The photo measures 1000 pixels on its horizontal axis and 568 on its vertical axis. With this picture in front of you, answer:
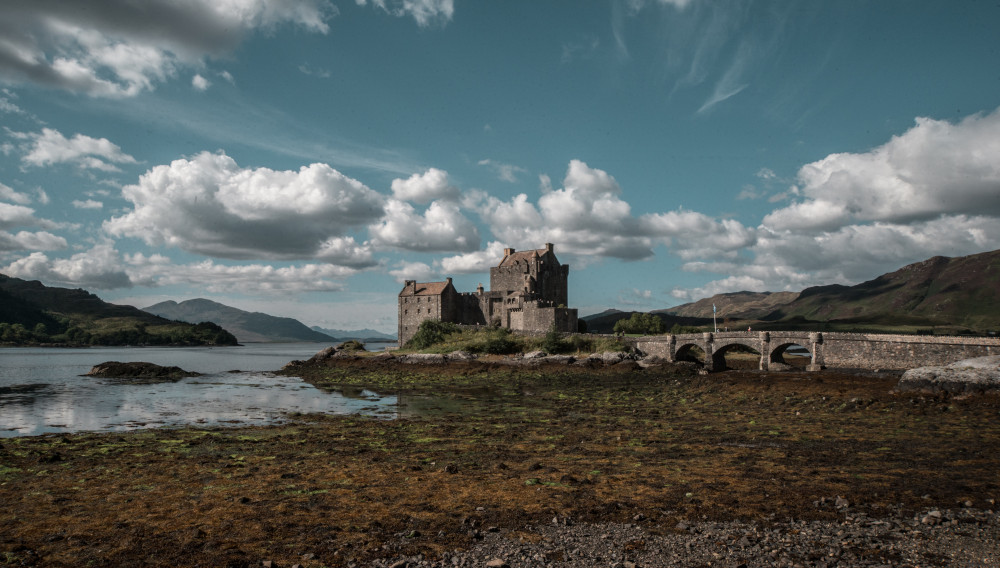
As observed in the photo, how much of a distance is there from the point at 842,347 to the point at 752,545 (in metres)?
48.1

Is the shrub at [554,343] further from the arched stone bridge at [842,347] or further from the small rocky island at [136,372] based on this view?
the small rocky island at [136,372]

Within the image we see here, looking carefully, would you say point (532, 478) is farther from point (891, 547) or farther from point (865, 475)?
point (865, 475)

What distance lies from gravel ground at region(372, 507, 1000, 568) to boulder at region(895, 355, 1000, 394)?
22.8 meters

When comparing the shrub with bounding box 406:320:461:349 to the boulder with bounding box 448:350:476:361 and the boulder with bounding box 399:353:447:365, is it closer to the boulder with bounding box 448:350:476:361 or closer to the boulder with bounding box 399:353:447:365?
the boulder with bounding box 399:353:447:365

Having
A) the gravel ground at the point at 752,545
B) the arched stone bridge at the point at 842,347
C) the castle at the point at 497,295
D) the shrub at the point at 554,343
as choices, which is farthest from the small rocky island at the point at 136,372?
the gravel ground at the point at 752,545

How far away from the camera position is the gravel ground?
741 cm

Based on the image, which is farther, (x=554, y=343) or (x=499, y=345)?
(x=499, y=345)

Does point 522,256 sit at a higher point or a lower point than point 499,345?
higher

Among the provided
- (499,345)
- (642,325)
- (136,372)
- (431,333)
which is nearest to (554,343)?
(499,345)

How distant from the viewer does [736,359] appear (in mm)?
66375

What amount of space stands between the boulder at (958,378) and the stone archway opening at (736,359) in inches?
954

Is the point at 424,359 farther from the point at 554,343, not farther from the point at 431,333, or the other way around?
the point at 554,343

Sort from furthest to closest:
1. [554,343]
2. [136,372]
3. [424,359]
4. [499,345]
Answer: [499,345], [424,359], [554,343], [136,372]

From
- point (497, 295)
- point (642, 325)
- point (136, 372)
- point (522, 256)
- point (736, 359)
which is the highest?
point (522, 256)
